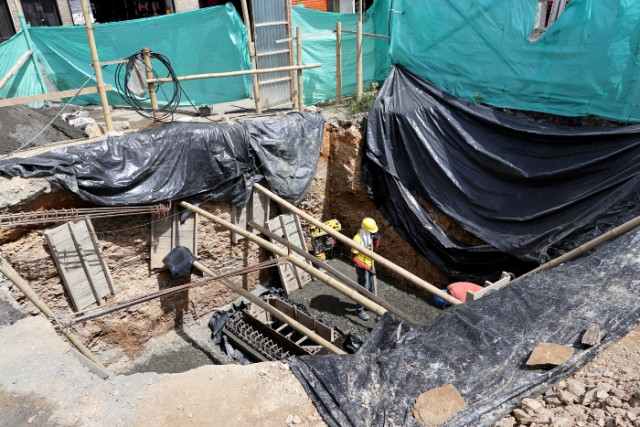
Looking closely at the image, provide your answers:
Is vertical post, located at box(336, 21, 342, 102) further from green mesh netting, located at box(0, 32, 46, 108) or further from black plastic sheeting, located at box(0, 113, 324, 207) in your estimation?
green mesh netting, located at box(0, 32, 46, 108)

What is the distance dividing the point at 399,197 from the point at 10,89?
835 centimetres

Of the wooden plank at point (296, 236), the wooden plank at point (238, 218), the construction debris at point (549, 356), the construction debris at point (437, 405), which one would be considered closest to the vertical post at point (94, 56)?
the wooden plank at point (238, 218)

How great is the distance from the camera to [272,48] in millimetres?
9703

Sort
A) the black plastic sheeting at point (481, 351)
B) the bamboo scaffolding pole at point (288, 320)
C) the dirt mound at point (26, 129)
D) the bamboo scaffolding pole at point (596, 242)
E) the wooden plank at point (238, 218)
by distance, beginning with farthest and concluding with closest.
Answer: the wooden plank at point (238, 218)
the dirt mound at point (26, 129)
the bamboo scaffolding pole at point (288, 320)
the bamboo scaffolding pole at point (596, 242)
the black plastic sheeting at point (481, 351)

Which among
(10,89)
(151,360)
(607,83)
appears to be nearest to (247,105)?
(10,89)

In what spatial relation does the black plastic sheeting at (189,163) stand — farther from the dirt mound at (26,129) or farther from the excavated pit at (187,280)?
the dirt mound at (26,129)

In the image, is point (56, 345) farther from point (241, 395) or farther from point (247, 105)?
point (247, 105)

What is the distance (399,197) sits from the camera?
8.61m

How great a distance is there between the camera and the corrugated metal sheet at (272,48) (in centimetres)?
930

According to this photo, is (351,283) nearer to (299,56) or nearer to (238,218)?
(238,218)

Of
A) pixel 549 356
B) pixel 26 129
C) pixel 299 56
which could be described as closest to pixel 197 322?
pixel 26 129

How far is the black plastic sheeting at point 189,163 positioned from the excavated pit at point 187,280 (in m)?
0.33

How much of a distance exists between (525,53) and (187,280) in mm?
6983

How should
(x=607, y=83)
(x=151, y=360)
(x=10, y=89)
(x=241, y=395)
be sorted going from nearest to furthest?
(x=241, y=395), (x=607, y=83), (x=151, y=360), (x=10, y=89)
